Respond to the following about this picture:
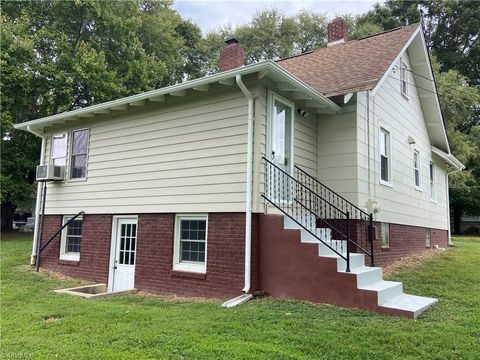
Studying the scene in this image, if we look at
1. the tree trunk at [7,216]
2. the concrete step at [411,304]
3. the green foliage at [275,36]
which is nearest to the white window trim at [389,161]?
the concrete step at [411,304]

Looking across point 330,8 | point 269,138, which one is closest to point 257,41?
point 330,8

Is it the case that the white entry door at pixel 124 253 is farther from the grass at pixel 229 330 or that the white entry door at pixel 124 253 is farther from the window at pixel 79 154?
the window at pixel 79 154

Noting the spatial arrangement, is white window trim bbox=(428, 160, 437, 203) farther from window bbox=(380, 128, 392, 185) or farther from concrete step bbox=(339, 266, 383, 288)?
concrete step bbox=(339, 266, 383, 288)

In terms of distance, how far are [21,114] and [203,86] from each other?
15.1m

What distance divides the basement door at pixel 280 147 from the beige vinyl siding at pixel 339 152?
3.77ft

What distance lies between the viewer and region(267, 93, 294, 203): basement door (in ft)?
24.7

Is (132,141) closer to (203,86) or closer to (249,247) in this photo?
(203,86)

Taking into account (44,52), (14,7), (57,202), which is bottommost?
(57,202)

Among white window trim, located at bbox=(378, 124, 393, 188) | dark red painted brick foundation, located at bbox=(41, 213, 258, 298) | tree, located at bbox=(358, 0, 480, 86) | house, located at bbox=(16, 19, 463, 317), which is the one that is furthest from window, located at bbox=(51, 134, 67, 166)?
tree, located at bbox=(358, 0, 480, 86)

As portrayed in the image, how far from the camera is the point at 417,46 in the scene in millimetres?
12227

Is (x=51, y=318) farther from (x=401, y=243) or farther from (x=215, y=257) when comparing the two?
(x=401, y=243)

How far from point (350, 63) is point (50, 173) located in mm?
8359

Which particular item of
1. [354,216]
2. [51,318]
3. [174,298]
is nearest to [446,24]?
[354,216]

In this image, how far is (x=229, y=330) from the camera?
16.7ft
